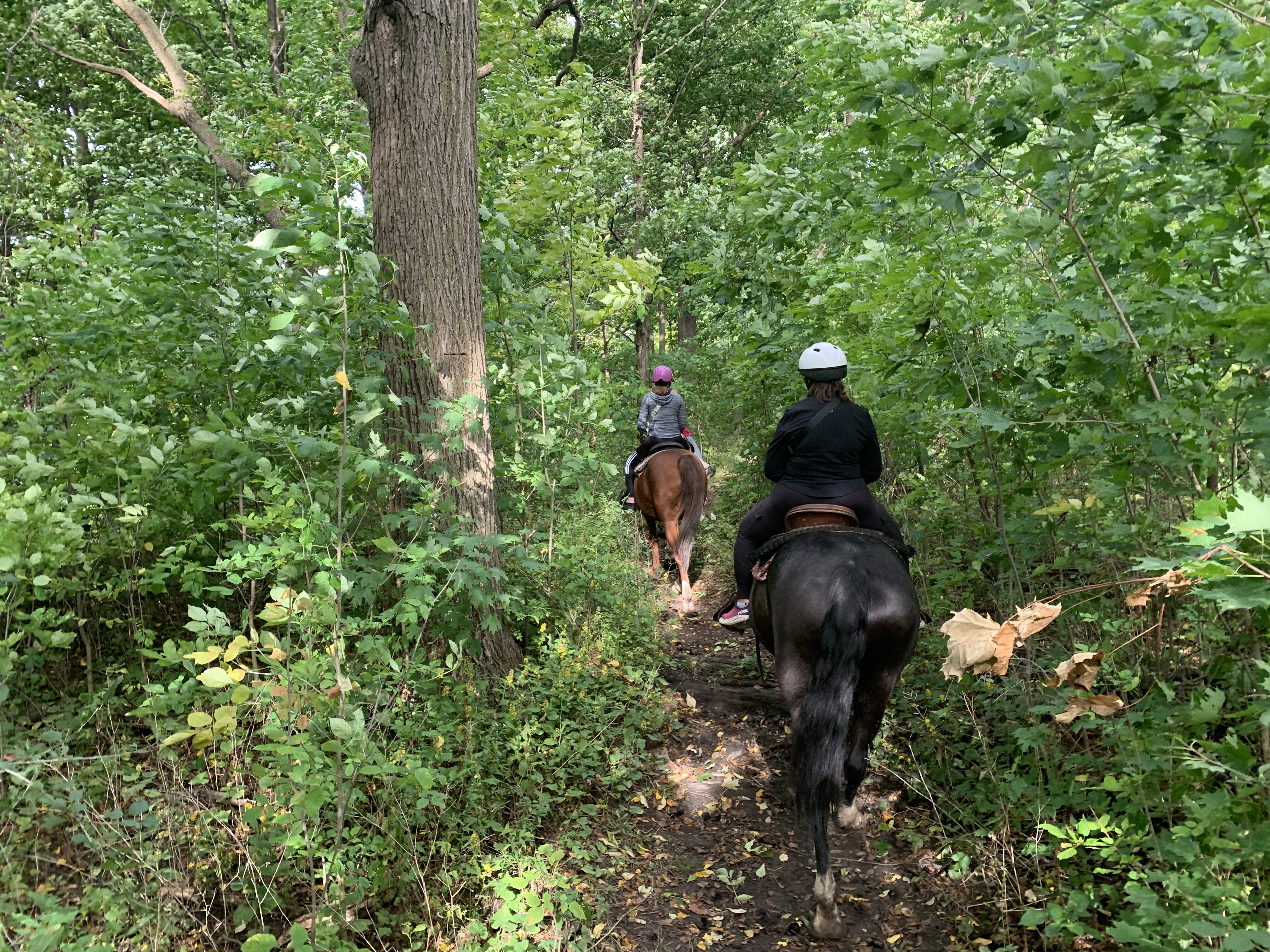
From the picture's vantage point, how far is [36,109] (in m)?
12.0

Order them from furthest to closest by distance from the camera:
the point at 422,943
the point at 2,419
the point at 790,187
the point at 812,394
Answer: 1. the point at 790,187
2. the point at 812,394
3. the point at 2,419
4. the point at 422,943

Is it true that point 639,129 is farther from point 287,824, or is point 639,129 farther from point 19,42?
point 287,824

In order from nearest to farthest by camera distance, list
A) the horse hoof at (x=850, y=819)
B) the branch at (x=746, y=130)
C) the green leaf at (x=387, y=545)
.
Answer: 1. the green leaf at (x=387, y=545)
2. the horse hoof at (x=850, y=819)
3. the branch at (x=746, y=130)

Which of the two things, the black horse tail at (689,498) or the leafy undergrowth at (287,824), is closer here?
the leafy undergrowth at (287,824)

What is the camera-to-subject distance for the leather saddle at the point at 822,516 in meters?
4.65

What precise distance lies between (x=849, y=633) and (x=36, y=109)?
15.7m

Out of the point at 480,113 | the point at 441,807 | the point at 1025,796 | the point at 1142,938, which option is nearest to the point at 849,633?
the point at 1025,796

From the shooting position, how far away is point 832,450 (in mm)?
4812

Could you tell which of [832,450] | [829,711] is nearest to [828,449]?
[832,450]

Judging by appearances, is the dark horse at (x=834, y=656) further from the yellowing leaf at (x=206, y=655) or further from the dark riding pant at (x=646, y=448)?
the dark riding pant at (x=646, y=448)

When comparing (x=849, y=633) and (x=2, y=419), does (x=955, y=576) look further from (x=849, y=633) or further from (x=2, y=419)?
(x=2, y=419)

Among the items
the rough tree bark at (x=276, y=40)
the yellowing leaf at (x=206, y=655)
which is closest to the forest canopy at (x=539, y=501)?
the yellowing leaf at (x=206, y=655)

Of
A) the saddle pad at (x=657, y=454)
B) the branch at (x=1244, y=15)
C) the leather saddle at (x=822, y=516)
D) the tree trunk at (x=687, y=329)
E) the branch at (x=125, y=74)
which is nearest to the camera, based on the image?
the branch at (x=1244, y=15)

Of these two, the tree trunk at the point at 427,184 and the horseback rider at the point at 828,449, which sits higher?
the tree trunk at the point at 427,184
